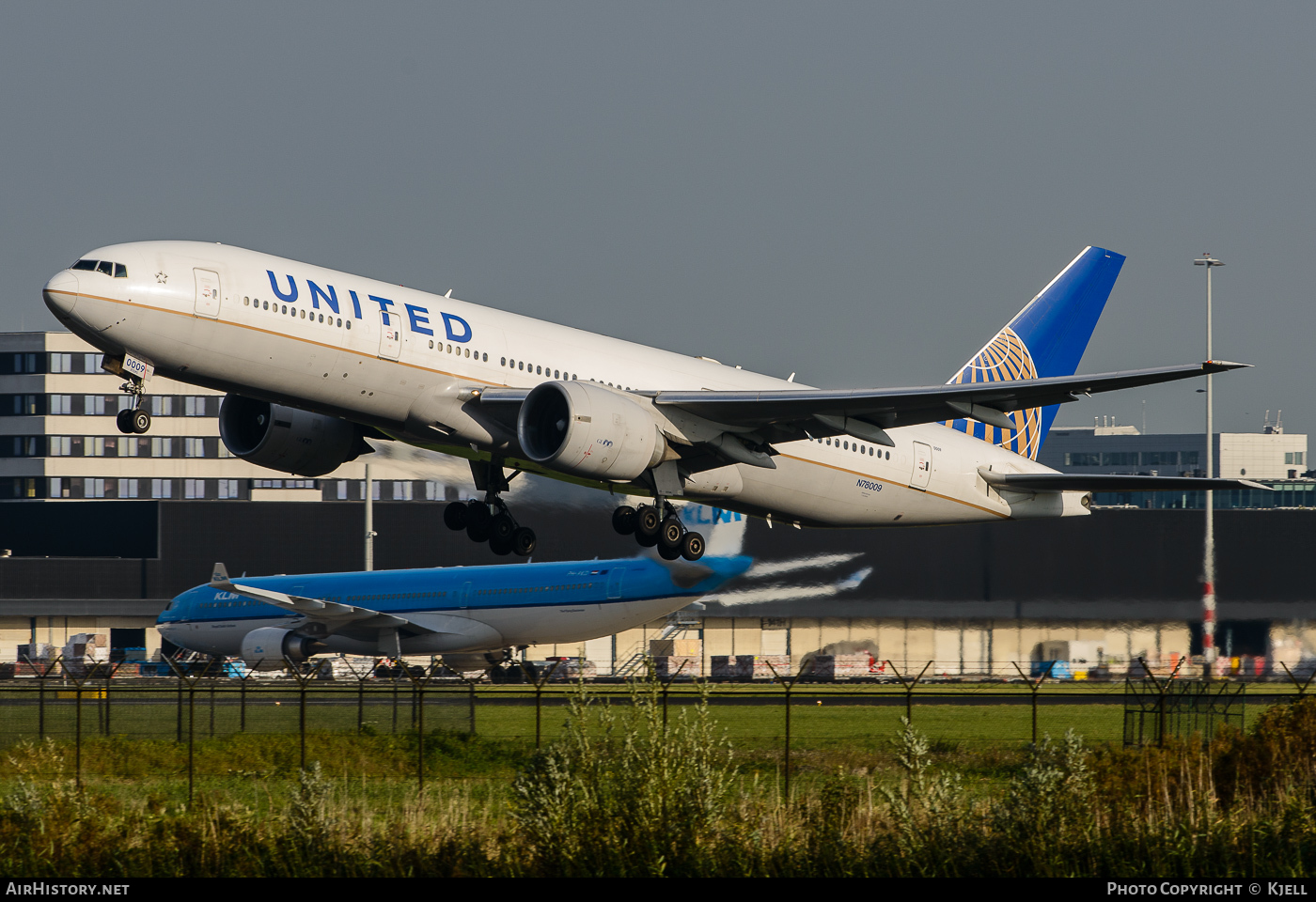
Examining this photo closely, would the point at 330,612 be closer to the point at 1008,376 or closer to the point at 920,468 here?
the point at 920,468

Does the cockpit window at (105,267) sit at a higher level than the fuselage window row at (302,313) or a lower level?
Result: higher

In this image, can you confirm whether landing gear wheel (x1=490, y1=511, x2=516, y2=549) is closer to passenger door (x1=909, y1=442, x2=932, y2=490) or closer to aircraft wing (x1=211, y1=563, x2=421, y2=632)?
passenger door (x1=909, y1=442, x2=932, y2=490)

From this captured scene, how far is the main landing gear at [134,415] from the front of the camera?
87.5 feet

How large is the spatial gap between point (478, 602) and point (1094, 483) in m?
24.0

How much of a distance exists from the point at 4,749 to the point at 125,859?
16345 mm

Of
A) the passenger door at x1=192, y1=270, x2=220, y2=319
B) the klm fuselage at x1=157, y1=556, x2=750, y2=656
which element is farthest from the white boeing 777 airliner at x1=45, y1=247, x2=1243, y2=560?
the klm fuselage at x1=157, y1=556, x2=750, y2=656

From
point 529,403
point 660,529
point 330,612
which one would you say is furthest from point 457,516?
point 330,612

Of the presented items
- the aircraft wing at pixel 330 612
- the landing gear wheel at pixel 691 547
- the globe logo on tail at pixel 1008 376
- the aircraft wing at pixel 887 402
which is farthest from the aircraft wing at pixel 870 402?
the aircraft wing at pixel 330 612

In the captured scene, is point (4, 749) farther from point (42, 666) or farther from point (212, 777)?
point (42, 666)

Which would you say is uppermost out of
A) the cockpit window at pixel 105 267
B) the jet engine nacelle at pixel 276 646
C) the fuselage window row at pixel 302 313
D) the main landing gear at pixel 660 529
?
the cockpit window at pixel 105 267

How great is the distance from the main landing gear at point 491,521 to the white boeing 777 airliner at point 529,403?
0.15 feet

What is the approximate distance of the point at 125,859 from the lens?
1889 cm

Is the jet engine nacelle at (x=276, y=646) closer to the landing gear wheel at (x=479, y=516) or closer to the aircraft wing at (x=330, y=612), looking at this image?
the aircraft wing at (x=330, y=612)

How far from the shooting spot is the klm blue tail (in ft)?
139
